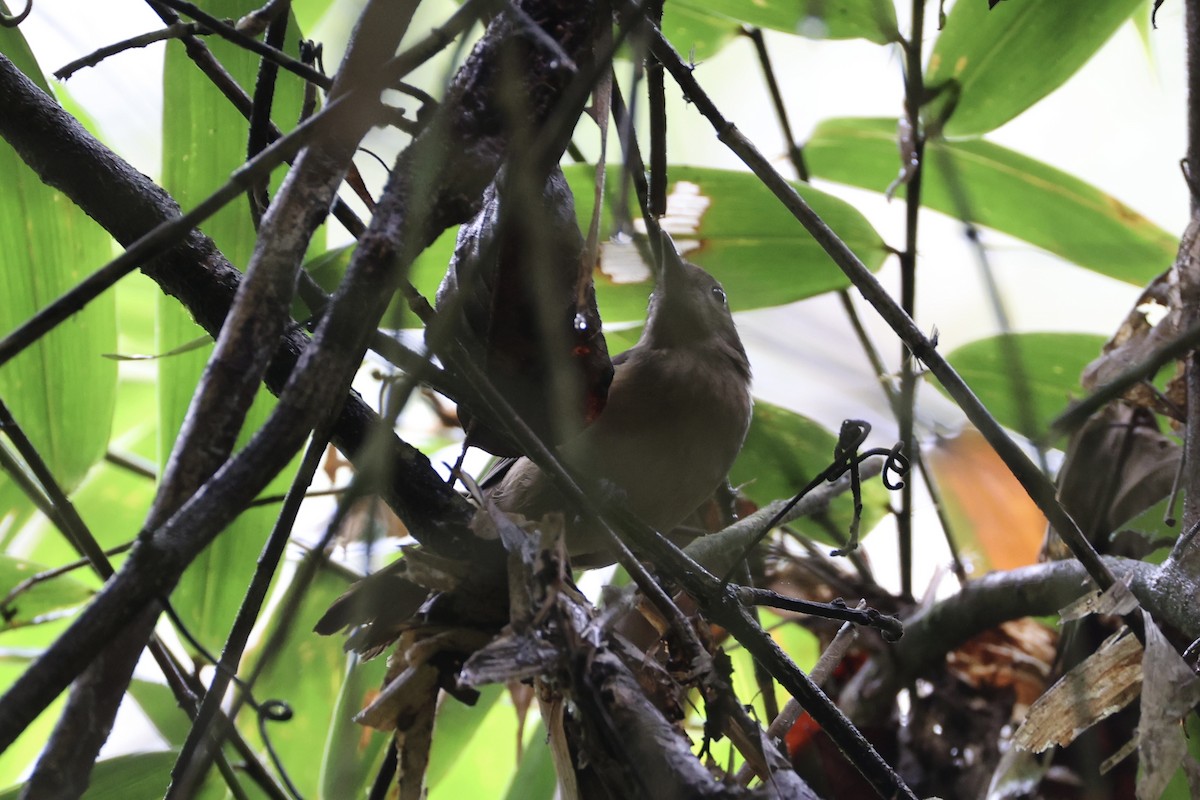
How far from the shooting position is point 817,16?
154 centimetres

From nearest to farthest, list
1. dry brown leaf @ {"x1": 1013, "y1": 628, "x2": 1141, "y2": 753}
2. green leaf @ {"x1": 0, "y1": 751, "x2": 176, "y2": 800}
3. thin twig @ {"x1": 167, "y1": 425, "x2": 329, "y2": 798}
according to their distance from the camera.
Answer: thin twig @ {"x1": 167, "y1": 425, "x2": 329, "y2": 798}
dry brown leaf @ {"x1": 1013, "y1": 628, "x2": 1141, "y2": 753}
green leaf @ {"x1": 0, "y1": 751, "x2": 176, "y2": 800}

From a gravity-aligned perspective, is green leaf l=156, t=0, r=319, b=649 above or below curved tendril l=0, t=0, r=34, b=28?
above

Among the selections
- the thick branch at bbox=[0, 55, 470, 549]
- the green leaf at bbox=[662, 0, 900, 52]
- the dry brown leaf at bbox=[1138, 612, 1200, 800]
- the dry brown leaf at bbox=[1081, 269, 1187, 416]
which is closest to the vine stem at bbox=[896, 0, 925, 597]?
the green leaf at bbox=[662, 0, 900, 52]

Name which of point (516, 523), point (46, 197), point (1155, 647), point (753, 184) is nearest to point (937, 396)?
point (753, 184)

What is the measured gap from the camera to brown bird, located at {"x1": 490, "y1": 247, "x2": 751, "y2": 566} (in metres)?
1.53

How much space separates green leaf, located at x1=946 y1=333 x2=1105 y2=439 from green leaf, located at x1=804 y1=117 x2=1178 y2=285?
139mm

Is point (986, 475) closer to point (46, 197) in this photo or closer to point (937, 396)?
point (937, 396)

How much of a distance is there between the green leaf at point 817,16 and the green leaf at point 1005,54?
0.13 metres

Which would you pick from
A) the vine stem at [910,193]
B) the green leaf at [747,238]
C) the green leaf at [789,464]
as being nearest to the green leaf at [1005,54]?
the vine stem at [910,193]

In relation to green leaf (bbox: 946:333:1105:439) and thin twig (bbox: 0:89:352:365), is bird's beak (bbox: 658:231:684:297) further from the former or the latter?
thin twig (bbox: 0:89:352:365)

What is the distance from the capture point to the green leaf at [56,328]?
136 centimetres

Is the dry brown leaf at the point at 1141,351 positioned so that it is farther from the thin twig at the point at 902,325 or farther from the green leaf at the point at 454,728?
the green leaf at the point at 454,728

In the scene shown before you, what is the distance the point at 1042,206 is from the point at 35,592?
1.75 m

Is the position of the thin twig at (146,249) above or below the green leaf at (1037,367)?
below
